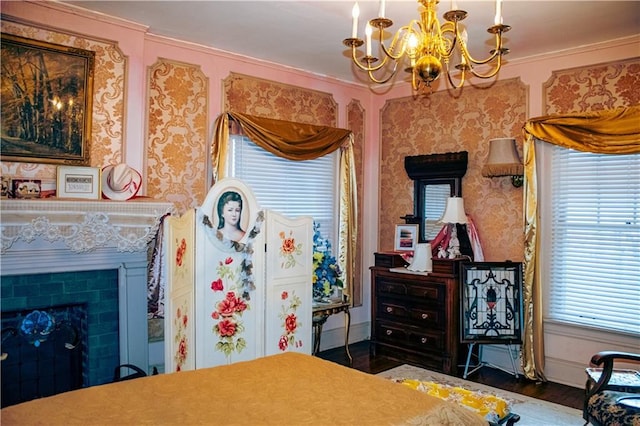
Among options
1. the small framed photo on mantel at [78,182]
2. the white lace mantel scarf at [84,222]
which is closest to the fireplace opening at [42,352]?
the white lace mantel scarf at [84,222]

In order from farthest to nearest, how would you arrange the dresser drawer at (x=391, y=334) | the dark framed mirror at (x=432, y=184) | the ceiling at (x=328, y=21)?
the dark framed mirror at (x=432, y=184)
the dresser drawer at (x=391, y=334)
the ceiling at (x=328, y=21)

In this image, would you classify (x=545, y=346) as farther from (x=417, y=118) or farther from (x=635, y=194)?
(x=417, y=118)

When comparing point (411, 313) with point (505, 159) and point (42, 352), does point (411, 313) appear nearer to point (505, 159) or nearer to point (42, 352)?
point (505, 159)

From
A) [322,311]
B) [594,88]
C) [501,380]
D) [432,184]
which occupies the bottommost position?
[501,380]

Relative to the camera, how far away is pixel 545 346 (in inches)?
169

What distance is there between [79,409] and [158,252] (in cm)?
202

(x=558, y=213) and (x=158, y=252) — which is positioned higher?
(x=558, y=213)

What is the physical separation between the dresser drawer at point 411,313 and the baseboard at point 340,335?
0.59 metres

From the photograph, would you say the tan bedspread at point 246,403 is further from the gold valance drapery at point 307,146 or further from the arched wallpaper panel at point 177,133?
the gold valance drapery at point 307,146

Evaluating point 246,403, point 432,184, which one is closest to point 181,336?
point 246,403

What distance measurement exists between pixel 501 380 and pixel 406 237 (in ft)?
5.27

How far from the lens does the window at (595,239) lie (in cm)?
389

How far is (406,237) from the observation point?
16.7ft

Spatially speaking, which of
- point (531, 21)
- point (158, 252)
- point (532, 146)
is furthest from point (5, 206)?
point (532, 146)
